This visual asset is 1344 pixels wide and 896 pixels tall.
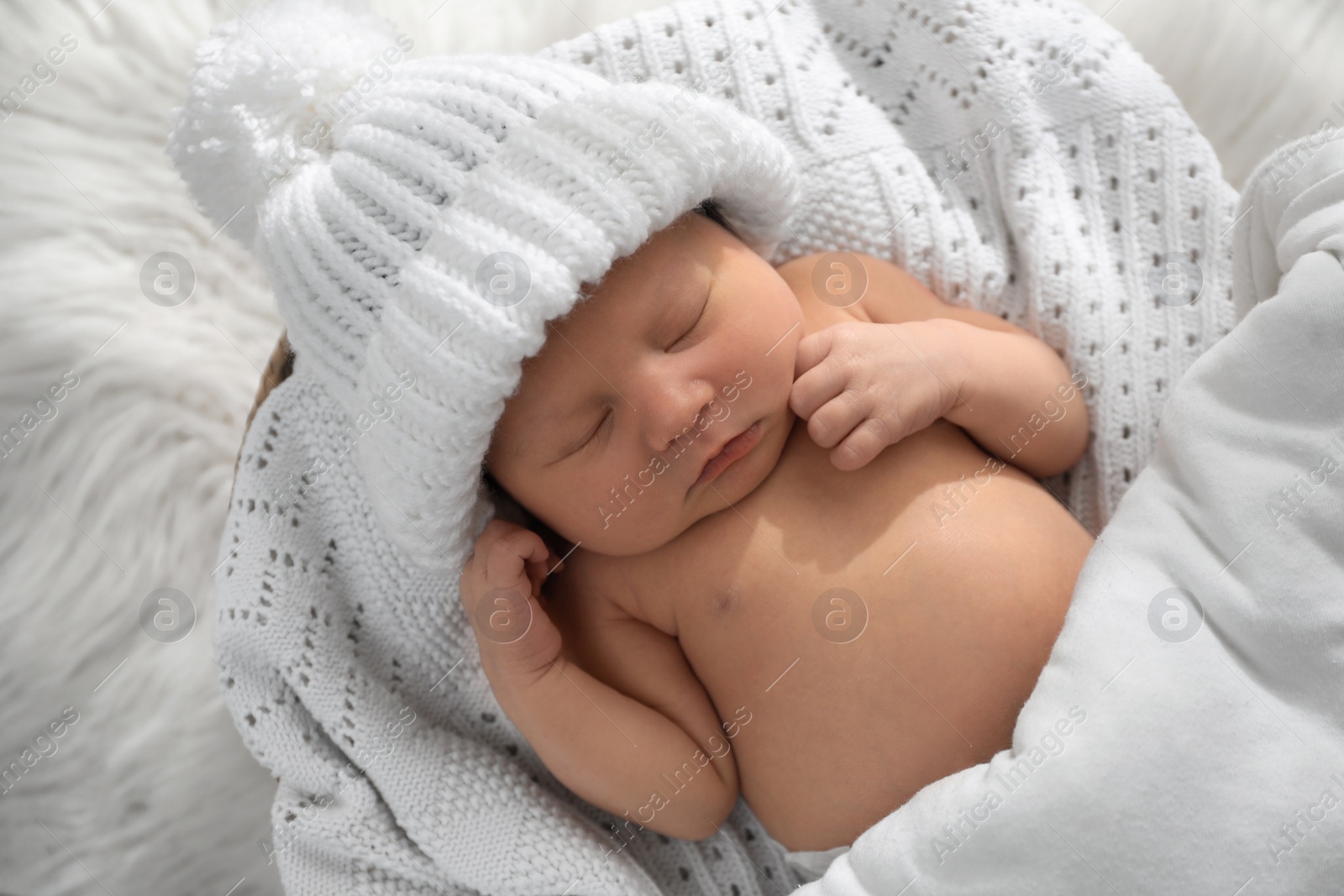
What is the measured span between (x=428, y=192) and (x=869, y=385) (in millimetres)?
540

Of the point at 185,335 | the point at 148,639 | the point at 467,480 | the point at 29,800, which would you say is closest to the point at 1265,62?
the point at 467,480

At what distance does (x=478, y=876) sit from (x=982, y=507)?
2.53ft

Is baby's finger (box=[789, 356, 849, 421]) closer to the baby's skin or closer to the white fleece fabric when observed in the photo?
the baby's skin

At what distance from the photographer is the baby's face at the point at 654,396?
1.04 m

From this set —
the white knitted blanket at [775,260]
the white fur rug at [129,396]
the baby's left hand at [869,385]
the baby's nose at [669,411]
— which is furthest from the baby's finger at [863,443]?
the white fur rug at [129,396]

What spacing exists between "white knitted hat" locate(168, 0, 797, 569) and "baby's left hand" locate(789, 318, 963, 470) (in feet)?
0.66

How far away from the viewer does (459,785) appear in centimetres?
127

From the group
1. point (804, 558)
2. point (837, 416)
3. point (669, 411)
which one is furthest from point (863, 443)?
point (669, 411)

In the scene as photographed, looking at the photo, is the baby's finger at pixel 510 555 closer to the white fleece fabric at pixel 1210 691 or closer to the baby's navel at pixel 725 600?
the baby's navel at pixel 725 600

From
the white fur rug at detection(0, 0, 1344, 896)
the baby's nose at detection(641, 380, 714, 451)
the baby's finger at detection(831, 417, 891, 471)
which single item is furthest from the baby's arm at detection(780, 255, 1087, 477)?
the white fur rug at detection(0, 0, 1344, 896)

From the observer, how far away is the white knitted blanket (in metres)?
1.27

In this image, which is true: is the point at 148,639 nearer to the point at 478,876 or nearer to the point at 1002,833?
the point at 478,876

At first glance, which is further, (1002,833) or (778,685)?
(778,685)

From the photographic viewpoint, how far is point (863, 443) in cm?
114
